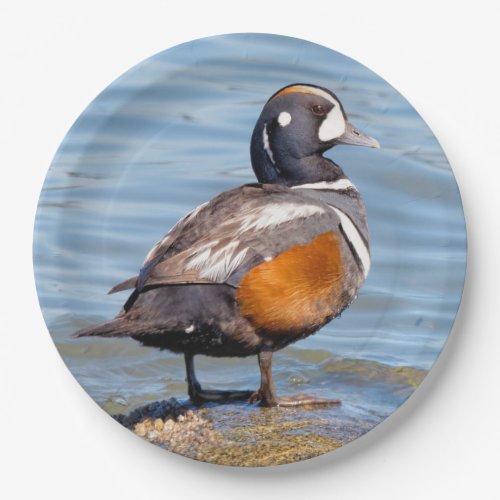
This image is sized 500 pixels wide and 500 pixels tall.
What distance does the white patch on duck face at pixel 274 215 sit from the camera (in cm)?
189

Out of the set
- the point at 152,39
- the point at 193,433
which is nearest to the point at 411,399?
the point at 193,433

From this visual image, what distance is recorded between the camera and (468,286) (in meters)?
1.97

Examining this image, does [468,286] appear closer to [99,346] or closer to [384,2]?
[384,2]

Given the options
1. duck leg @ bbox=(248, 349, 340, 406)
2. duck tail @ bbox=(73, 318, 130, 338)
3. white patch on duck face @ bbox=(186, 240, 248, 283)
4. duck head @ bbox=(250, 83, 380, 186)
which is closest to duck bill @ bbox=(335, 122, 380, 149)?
duck head @ bbox=(250, 83, 380, 186)

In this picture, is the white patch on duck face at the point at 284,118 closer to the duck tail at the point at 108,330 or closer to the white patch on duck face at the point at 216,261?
the white patch on duck face at the point at 216,261

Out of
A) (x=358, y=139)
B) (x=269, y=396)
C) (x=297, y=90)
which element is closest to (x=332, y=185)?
(x=358, y=139)

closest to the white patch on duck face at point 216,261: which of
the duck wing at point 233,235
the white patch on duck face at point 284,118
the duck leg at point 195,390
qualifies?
the duck wing at point 233,235

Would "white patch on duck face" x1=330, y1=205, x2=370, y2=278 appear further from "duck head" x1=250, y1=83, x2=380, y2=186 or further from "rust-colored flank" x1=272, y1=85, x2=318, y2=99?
"rust-colored flank" x1=272, y1=85, x2=318, y2=99

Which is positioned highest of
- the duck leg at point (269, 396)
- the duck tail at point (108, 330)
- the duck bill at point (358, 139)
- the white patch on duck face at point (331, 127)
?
the white patch on duck face at point (331, 127)

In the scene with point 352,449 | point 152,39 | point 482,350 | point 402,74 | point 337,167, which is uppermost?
point 152,39

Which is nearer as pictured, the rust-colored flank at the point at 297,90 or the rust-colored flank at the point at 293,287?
the rust-colored flank at the point at 293,287

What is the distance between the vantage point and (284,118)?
1957 mm

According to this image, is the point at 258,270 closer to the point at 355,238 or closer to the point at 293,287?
the point at 293,287

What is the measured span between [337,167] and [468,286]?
37cm
